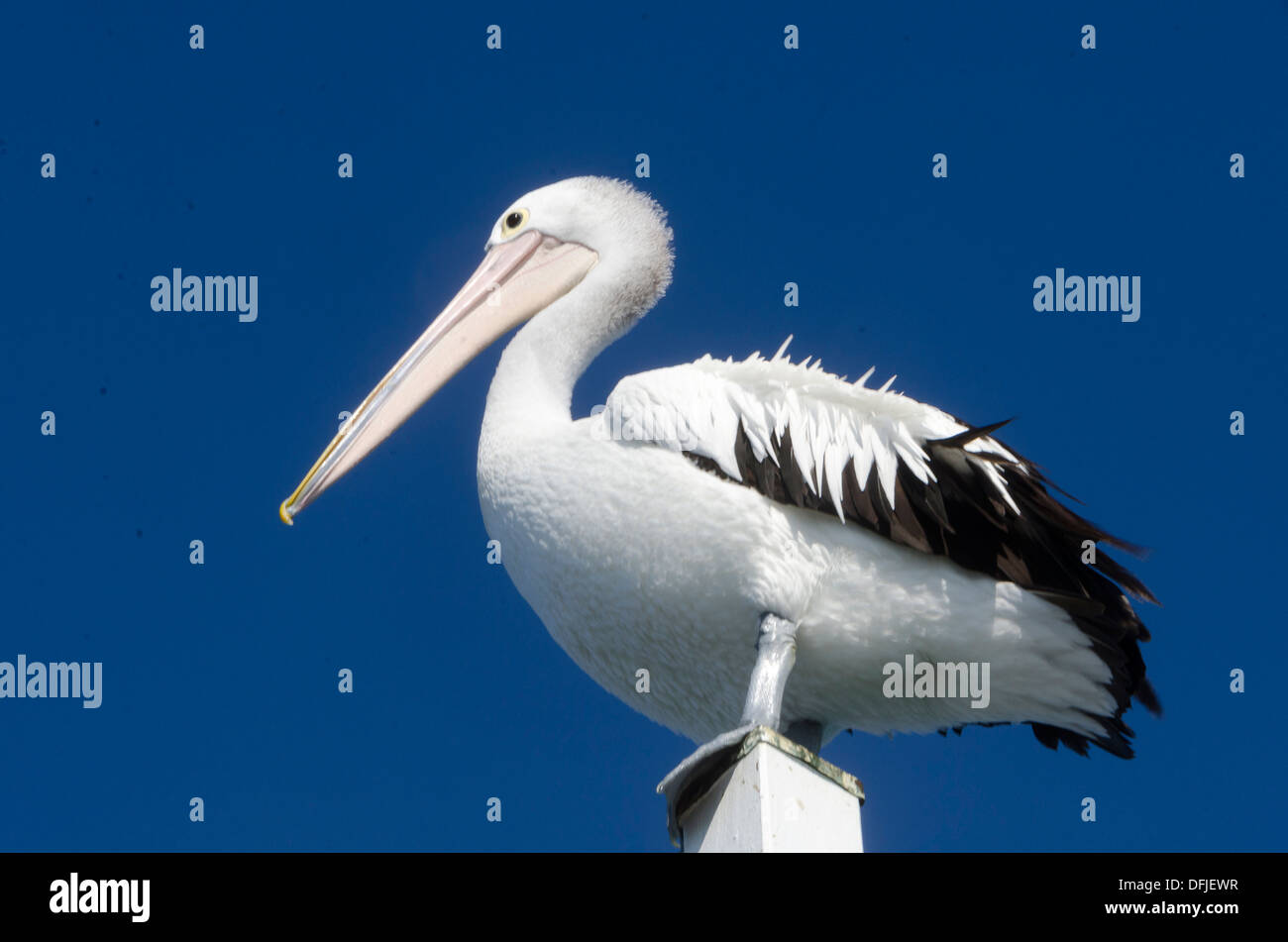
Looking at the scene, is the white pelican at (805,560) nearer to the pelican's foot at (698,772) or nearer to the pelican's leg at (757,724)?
the pelican's leg at (757,724)

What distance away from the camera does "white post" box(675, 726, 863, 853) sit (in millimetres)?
5238

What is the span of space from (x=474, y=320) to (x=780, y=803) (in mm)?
3891

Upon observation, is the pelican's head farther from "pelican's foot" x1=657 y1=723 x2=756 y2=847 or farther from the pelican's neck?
"pelican's foot" x1=657 y1=723 x2=756 y2=847

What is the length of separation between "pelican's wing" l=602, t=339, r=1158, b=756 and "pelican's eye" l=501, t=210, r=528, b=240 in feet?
6.70

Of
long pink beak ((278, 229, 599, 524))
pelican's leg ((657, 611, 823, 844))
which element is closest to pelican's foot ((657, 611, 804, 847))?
pelican's leg ((657, 611, 823, 844))

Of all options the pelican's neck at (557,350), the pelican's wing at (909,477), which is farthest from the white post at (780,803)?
the pelican's neck at (557,350)

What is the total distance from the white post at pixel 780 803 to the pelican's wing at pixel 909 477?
139 cm

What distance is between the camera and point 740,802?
541cm

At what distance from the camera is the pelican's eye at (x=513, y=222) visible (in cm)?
879

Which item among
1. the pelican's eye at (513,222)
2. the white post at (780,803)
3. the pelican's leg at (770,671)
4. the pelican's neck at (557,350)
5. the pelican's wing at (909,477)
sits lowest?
the white post at (780,803)

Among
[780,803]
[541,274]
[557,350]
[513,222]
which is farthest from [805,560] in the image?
[513,222]

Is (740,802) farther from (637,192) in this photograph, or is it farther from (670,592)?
(637,192)

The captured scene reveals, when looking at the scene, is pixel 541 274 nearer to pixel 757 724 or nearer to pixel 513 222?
pixel 513 222

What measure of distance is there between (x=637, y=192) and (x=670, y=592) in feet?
8.96
